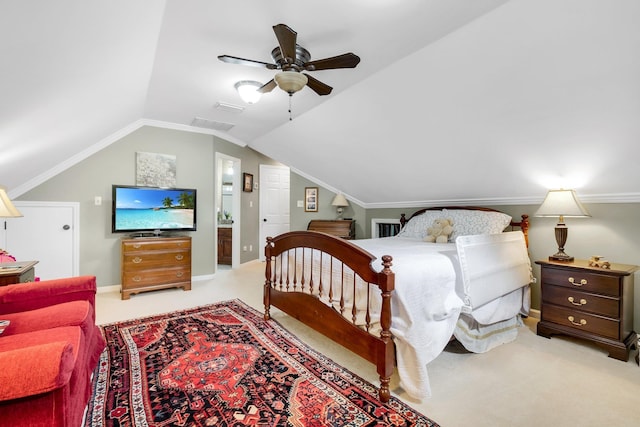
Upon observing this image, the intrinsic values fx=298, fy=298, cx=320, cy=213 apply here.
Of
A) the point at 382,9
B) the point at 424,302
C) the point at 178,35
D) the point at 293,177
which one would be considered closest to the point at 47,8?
the point at 178,35

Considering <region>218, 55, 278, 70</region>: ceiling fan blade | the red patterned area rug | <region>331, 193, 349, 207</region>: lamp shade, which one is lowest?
→ the red patterned area rug

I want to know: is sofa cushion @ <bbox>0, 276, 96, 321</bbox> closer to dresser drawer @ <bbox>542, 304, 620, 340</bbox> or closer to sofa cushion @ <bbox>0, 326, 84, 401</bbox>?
sofa cushion @ <bbox>0, 326, 84, 401</bbox>

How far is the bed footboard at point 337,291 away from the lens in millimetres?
1778

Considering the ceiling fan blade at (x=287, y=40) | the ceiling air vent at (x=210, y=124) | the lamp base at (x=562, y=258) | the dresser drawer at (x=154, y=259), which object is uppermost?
the ceiling air vent at (x=210, y=124)

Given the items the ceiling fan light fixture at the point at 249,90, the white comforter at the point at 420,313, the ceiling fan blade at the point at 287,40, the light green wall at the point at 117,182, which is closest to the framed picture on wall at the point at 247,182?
the light green wall at the point at 117,182

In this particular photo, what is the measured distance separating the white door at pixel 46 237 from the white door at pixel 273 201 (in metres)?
3.15

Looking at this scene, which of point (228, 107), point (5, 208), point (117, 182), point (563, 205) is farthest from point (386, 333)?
point (117, 182)

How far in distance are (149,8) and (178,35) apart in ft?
1.27

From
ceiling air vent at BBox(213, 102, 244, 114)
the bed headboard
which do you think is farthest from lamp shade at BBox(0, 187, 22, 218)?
the bed headboard

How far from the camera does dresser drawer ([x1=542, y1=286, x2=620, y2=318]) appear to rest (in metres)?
2.33

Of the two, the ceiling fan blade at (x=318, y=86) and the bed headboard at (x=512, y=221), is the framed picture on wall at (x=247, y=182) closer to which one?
the bed headboard at (x=512, y=221)

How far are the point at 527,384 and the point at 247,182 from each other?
5087 mm

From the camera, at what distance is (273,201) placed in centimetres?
648

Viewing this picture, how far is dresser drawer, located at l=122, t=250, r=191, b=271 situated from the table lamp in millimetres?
4181
